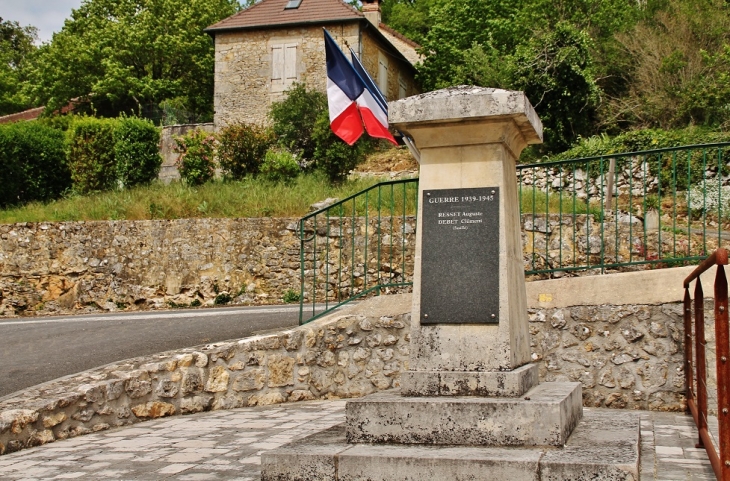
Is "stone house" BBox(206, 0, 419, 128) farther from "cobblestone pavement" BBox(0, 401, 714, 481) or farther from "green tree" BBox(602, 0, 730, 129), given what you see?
"cobblestone pavement" BBox(0, 401, 714, 481)

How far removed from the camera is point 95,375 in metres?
7.02

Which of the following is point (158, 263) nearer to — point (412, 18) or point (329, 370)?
point (329, 370)

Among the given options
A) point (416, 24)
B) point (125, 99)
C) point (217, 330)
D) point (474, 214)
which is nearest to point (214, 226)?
point (217, 330)

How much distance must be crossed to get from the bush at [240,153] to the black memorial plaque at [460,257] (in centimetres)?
1516

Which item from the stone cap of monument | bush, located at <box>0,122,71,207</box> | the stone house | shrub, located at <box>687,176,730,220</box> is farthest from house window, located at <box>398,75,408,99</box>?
the stone cap of monument

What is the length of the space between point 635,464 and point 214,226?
12757 millimetres

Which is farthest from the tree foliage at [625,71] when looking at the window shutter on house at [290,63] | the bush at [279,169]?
the bush at [279,169]

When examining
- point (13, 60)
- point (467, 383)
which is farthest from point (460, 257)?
point (13, 60)

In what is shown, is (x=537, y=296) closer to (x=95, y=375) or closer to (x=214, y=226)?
(x=95, y=375)

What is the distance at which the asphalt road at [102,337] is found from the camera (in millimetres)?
7602

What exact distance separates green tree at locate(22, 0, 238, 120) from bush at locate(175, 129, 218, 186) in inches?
550

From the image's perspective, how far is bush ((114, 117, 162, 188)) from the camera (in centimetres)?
2017

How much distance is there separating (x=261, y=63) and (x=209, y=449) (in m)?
24.0

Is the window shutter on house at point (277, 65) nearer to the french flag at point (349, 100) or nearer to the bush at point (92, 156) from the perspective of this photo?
the bush at point (92, 156)
